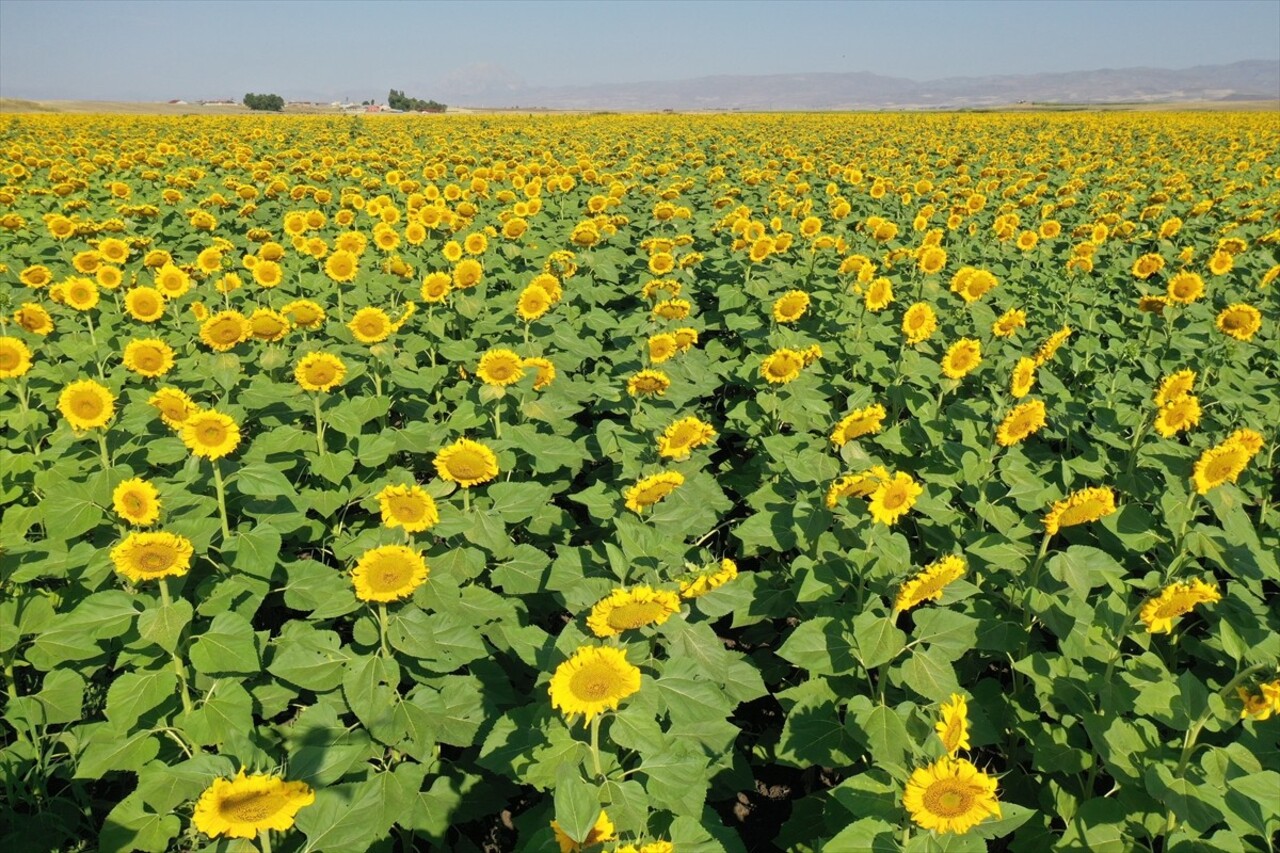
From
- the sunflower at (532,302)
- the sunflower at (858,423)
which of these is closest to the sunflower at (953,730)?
the sunflower at (858,423)

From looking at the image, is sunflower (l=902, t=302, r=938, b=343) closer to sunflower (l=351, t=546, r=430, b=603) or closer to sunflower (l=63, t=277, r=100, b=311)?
sunflower (l=351, t=546, r=430, b=603)

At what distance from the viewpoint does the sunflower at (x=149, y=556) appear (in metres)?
2.54

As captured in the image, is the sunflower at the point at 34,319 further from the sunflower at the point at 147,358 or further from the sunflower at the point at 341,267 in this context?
the sunflower at the point at 341,267

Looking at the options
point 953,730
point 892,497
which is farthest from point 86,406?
point 953,730

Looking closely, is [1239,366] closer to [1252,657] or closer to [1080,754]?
[1252,657]

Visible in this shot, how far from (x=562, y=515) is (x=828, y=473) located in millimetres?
1528

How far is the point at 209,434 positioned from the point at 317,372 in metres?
0.69

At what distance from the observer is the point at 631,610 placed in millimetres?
2207

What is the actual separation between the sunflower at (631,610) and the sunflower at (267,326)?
3.07 m

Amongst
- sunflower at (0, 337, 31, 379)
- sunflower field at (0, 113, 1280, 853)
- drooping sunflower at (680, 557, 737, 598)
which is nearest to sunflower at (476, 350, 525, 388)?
sunflower field at (0, 113, 1280, 853)

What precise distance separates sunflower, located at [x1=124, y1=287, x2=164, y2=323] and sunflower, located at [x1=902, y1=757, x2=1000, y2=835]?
19.5 ft

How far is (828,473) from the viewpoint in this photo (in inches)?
138

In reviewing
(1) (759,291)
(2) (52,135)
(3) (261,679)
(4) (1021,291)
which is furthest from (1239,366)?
(2) (52,135)

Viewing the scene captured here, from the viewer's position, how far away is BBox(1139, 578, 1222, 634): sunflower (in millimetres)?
2318
